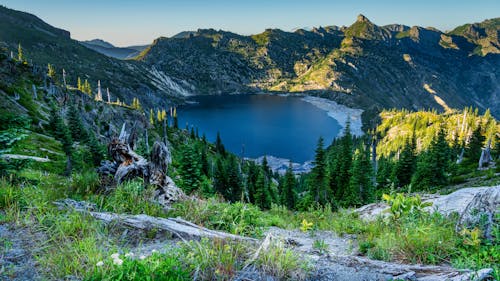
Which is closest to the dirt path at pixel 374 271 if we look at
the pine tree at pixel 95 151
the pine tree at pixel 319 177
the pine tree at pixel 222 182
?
the pine tree at pixel 319 177

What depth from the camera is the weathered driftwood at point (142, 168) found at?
8.75 m

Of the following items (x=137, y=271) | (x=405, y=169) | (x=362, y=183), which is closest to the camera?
(x=137, y=271)

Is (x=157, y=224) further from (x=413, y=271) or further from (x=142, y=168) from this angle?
(x=413, y=271)

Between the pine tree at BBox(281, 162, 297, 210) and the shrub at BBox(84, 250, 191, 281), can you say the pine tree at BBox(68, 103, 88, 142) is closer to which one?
the pine tree at BBox(281, 162, 297, 210)

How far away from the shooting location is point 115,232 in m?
5.09

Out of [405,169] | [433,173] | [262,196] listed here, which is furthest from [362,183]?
[262,196]

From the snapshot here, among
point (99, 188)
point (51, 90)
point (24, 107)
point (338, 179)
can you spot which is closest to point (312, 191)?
point (338, 179)

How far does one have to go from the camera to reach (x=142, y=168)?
940 cm

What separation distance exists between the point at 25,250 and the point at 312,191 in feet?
129

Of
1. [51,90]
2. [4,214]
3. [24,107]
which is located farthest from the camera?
[51,90]

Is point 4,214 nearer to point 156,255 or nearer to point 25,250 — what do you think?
point 25,250

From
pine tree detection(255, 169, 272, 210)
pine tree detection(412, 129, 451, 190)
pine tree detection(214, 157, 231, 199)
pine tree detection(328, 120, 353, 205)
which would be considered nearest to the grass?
pine tree detection(255, 169, 272, 210)

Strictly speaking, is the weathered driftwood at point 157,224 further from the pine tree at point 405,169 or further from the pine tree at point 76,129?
the pine tree at point 76,129

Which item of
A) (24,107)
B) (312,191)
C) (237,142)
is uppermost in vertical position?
(24,107)
